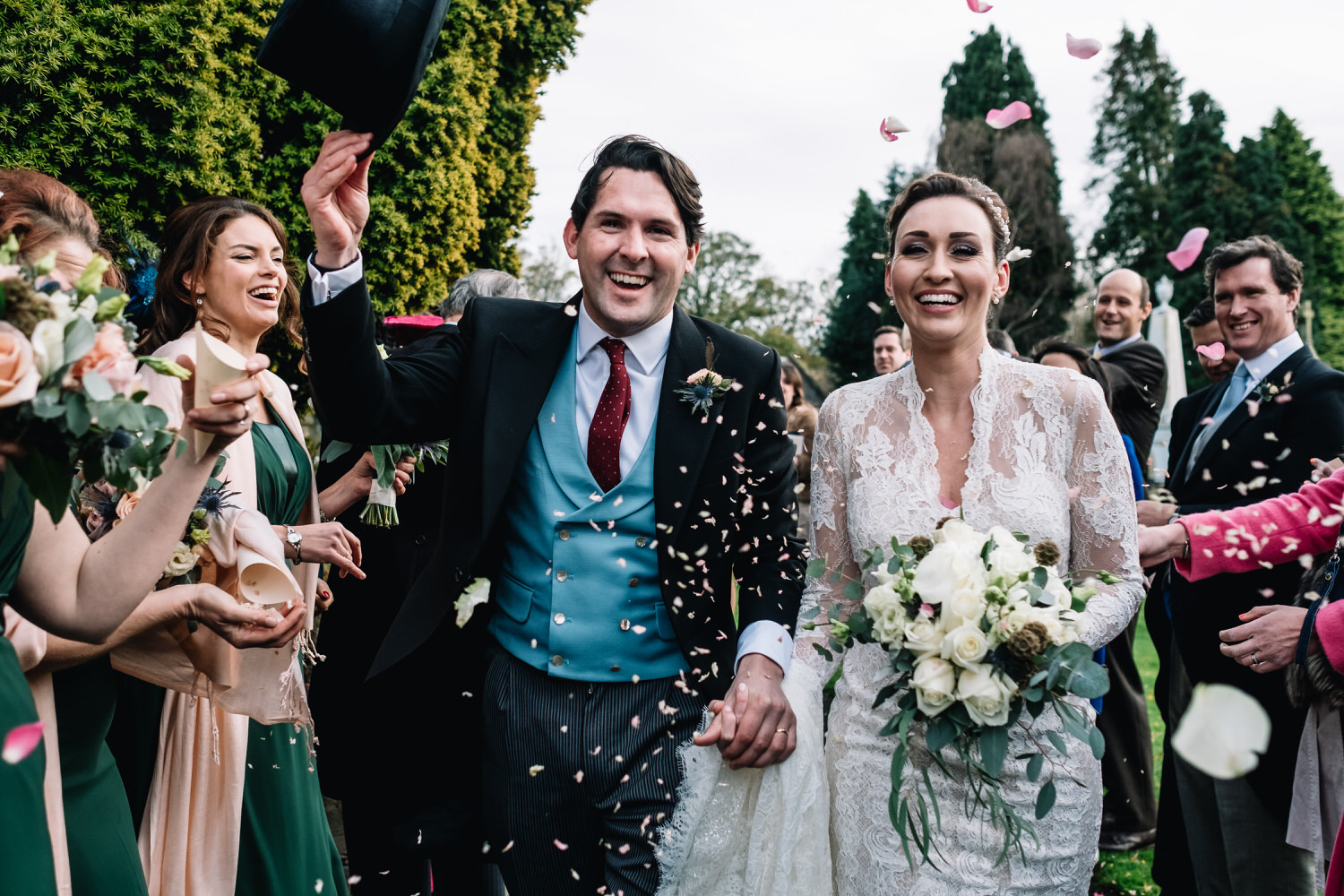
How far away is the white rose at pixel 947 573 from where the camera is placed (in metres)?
2.23

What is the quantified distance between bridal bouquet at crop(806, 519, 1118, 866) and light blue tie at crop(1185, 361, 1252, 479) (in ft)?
8.21

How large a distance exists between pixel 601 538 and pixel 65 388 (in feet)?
4.34

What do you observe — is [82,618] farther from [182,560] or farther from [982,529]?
[982,529]

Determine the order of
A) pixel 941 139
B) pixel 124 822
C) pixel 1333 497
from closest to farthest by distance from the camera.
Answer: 1. pixel 124 822
2. pixel 1333 497
3. pixel 941 139

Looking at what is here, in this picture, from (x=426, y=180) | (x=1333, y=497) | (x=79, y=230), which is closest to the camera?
(x=79, y=230)

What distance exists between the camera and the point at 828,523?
113 inches

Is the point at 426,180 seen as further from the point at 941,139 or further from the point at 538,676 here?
the point at 941,139

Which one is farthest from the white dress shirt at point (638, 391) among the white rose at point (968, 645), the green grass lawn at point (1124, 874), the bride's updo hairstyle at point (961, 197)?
the green grass lawn at point (1124, 874)

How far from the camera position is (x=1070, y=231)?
33.0 meters

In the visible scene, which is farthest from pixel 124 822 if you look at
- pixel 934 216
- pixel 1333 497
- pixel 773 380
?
pixel 1333 497

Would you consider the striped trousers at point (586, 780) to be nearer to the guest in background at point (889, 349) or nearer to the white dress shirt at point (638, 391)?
the white dress shirt at point (638, 391)

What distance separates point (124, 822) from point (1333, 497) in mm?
3640

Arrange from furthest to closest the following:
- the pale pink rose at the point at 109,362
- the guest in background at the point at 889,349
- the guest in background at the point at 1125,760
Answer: the guest in background at the point at 889,349 < the guest in background at the point at 1125,760 < the pale pink rose at the point at 109,362

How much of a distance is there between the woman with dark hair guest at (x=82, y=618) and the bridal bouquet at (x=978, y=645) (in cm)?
150
